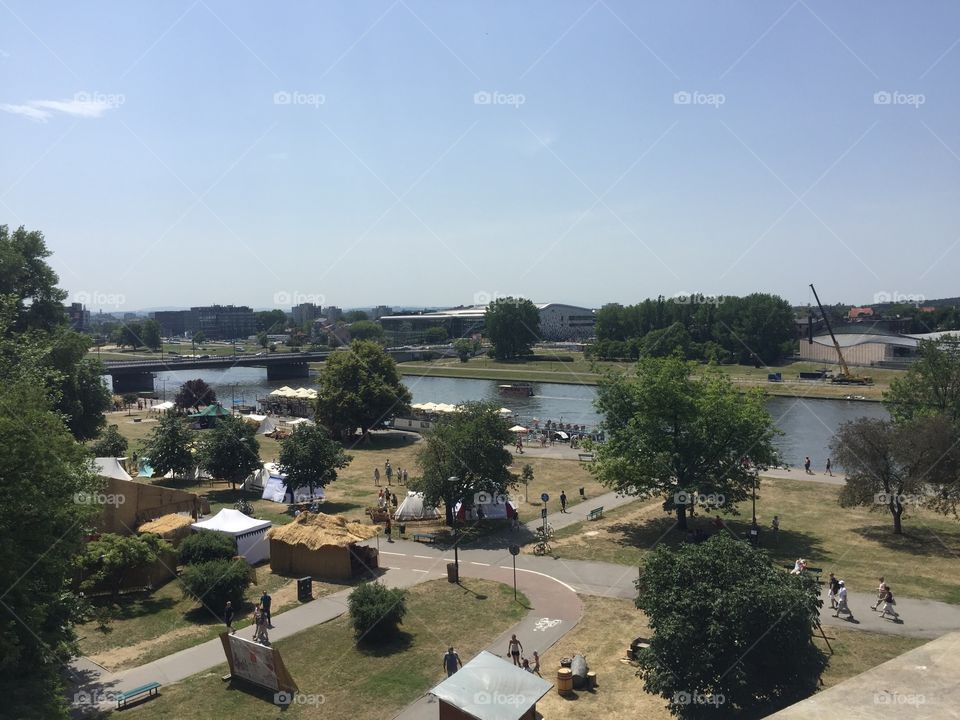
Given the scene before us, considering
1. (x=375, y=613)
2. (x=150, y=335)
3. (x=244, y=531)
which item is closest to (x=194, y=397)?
(x=244, y=531)

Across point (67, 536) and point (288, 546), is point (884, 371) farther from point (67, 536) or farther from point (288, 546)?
point (67, 536)

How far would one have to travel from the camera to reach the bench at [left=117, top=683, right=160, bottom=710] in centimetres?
1342

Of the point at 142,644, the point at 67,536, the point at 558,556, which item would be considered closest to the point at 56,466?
the point at 67,536

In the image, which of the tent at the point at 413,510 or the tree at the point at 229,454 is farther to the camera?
the tree at the point at 229,454

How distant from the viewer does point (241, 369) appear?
137 metres

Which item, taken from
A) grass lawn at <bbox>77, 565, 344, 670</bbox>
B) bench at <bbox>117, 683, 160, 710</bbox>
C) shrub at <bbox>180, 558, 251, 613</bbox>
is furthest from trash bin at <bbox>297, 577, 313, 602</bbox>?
bench at <bbox>117, 683, 160, 710</bbox>

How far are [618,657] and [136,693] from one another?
995cm

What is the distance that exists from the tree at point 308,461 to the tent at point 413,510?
397 cm

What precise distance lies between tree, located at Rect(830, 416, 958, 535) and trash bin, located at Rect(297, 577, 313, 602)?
60.8ft

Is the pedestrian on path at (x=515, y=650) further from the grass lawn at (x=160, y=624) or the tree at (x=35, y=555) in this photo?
the tree at (x=35, y=555)

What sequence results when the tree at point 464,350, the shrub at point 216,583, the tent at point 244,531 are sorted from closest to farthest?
the shrub at point 216,583, the tent at point 244,531, the tree at point 464,350

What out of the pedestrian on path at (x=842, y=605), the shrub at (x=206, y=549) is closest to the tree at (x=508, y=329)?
the shrub at (x=206, y=549)

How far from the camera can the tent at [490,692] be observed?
36.6 feet

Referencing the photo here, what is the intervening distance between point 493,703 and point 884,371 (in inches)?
4075
